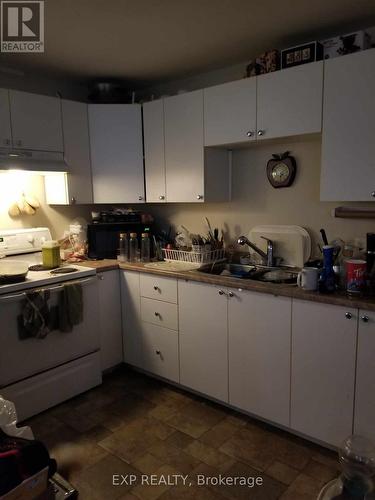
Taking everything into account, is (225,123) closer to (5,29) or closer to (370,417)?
(5,29)

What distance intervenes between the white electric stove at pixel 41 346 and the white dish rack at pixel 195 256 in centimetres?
59

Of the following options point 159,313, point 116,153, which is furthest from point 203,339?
point 116,153

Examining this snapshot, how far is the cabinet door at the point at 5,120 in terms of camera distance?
98.2 inches

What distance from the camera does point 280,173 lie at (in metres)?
2.60

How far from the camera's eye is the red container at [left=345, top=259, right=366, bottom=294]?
1.89 metres

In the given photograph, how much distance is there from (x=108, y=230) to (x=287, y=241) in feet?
4.65

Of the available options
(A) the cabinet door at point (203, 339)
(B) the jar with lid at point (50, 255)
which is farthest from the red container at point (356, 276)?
(B) the jar with lid at point (50, 255)

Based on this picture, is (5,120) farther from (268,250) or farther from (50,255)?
(268,250)

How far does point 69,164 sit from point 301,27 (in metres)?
1.82

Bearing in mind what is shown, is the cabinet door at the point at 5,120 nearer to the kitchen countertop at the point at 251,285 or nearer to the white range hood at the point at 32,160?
the white range hood at the point at 32,160

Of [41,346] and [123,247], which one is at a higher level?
[123,247]

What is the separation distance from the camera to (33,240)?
9.41 ft
